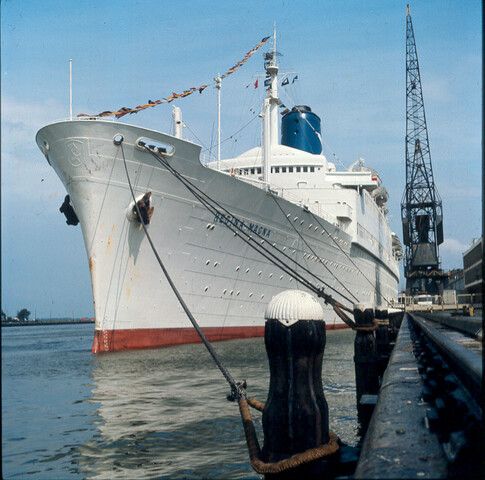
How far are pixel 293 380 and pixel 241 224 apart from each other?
1534 cm

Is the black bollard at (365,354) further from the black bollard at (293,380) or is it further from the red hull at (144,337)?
the red hull at (144,337)

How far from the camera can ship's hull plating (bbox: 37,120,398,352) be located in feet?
51.4

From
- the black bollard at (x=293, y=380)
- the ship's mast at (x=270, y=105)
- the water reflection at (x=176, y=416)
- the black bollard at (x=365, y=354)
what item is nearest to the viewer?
the black bollard at (x=293, y=380)

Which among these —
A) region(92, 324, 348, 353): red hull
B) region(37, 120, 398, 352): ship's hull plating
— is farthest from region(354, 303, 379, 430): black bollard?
region(92, 324, 348, 353): red hull

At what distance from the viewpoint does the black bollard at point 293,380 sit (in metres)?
3.10

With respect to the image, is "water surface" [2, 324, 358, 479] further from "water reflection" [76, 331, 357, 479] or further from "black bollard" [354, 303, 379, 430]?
"black bollard" [354, 303, 379, 430]

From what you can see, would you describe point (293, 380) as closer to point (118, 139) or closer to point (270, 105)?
point (118, 139)

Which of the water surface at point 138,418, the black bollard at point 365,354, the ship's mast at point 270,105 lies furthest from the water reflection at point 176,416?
the ship's mast at point 270,105

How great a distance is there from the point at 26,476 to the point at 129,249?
10968 millimetres

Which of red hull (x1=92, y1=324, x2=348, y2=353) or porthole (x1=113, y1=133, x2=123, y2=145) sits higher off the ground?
porthole (x1=113, y1=133, x2=123, y2=145)

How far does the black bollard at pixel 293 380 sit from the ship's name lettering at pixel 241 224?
13.8 m

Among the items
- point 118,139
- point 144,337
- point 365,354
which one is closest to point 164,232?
point 118,139

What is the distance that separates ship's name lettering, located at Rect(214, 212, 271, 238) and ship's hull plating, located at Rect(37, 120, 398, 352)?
0.23 ft

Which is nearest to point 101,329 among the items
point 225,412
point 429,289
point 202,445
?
point 225,412
